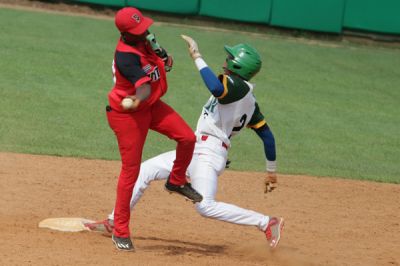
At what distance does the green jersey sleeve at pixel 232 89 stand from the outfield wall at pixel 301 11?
1197cm

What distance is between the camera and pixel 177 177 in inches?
275

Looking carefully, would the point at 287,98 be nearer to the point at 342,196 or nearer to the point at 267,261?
the point at 342,196

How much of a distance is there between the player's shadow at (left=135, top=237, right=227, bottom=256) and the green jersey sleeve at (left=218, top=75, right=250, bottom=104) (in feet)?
4.34

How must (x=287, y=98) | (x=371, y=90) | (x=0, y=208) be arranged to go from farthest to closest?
(x=371, y=90)
(x=287, y=98)
(x=0, y=208)

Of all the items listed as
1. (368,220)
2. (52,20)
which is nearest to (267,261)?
(368,220)

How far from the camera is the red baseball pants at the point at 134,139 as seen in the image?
22.1ft

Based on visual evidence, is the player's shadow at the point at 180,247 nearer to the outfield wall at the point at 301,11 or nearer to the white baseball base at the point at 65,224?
the white baseball base at the point at 65,224

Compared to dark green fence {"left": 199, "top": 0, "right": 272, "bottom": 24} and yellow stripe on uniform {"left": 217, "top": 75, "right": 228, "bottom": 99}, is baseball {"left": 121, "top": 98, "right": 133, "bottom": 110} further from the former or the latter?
dark green fence {"left": 199, "top": 0, "right": 272, "bottom": 24}

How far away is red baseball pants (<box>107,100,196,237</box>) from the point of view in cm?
673

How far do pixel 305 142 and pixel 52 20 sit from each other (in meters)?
7.54

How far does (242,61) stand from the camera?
7.02 metres

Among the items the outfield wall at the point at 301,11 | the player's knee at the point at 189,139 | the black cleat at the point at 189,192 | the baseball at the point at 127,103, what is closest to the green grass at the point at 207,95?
the outfield wall at the point at 301,11

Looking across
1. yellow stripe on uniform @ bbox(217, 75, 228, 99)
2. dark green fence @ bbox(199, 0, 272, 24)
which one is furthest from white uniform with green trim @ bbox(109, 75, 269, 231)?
dark green fence @ bbox(199, 0, 272, 24)

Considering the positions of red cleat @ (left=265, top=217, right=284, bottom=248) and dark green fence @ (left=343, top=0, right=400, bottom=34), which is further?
dark green fence @ (left=343, top=0, right=400, bottom=34)
